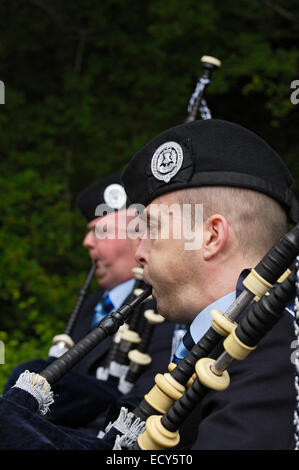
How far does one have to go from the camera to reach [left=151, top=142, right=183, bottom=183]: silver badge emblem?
1849 mm

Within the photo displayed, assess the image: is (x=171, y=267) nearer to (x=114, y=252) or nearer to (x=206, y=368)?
(x=206, y=368)

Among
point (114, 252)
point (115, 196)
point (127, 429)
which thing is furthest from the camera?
point (115, 196)

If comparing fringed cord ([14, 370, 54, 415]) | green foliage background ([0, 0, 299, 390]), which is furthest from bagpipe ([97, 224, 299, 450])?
green foliage background ([0, 0, 299, 390])

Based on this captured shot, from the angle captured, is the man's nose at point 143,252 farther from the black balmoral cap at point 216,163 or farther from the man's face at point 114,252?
the man's face at point 114,252

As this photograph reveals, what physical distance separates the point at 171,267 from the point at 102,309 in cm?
262

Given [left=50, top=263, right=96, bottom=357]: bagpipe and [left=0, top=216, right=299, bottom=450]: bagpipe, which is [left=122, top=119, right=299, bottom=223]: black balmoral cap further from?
[left=50, top=263, right=96, bottom=357]: bagpipe

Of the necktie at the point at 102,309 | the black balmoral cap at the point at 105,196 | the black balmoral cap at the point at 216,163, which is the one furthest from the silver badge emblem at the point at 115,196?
the black balmoral cap at the point at 216,163

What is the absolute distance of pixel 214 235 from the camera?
1.76 metres

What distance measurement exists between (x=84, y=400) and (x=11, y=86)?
6577 mm

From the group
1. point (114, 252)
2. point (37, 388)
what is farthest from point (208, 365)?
point (114, 252)

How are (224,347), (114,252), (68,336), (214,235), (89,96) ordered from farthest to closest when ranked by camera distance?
(89,96) < (114,252) < (68,336) < (214,235) < (224,347)

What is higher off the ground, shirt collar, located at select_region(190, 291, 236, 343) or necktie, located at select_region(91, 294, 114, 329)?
shirt collar, located at select_region(190, 291, 236, 343)

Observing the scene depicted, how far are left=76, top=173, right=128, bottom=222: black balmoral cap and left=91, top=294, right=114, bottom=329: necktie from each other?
693 millimetres
